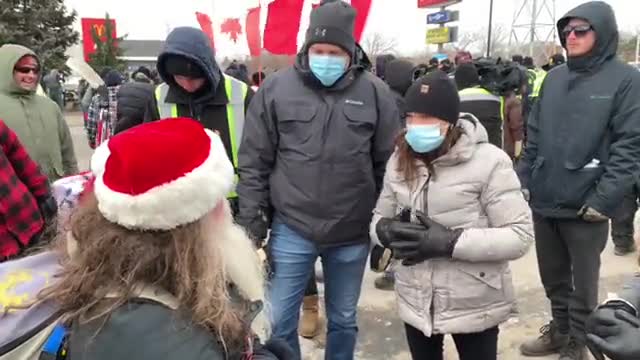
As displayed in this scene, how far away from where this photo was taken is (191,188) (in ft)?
4.44

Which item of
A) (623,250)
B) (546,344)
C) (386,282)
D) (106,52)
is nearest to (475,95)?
(386,282)

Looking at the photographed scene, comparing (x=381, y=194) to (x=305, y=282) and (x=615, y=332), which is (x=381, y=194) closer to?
(x=305, y=282)

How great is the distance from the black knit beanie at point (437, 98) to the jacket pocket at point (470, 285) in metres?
0.58

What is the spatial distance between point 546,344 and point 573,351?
0.18m

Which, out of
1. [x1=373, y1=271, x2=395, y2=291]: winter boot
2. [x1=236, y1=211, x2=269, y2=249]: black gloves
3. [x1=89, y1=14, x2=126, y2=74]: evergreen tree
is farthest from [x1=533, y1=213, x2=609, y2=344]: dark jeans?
[x1=89, y1=14, x2=126, y2=74]: evergreen tree

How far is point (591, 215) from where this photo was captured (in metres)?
2.94

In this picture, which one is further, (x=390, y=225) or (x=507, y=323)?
(x=507, y=323)

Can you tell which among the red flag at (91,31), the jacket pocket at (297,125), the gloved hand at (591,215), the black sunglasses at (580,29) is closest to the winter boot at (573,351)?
the gloved hand at (591,215)

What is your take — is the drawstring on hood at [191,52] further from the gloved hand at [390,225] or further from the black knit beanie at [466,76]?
the black knit beanie at [466,76]

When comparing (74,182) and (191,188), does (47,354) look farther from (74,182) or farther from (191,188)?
(74,182)

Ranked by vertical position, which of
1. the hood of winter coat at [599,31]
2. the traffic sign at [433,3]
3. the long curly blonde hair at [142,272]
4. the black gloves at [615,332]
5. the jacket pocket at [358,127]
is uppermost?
the traffic sign at [433,3]

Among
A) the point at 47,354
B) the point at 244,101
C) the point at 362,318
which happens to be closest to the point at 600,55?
the point at 244,101

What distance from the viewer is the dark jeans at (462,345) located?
8.05 feet

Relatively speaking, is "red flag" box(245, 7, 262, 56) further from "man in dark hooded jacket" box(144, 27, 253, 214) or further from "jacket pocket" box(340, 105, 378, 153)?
"jacket pocket" box(340, 105, 378, 153)
